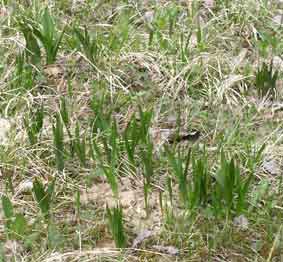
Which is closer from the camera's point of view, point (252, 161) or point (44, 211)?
point (44, 211)

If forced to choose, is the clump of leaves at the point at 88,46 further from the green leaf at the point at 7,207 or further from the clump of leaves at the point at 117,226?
the clump of leaves at the point at 117,226

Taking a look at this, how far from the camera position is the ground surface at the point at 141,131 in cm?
250

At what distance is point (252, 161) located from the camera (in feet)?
9.14

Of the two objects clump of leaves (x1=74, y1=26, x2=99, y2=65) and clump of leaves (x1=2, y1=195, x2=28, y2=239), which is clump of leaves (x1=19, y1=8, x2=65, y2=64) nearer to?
clump of leaves (x1=74, y1=26, x2=99, y2=65)

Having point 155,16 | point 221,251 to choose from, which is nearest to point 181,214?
point 221,251

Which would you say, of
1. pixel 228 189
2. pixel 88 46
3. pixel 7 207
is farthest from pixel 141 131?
pixel 88 46

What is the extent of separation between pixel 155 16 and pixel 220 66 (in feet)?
1.93

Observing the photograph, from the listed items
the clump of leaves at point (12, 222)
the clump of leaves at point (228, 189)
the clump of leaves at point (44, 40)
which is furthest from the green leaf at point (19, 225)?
the clump of leaves at point (44, 40)

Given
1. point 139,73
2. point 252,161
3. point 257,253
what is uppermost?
point 139,73

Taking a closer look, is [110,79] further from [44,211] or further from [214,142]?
[44,211]

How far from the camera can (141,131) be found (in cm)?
283

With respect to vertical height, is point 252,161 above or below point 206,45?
below

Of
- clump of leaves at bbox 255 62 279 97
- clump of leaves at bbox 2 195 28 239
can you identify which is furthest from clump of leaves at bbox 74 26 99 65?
clump of leaves at bbox 2 195 28 239

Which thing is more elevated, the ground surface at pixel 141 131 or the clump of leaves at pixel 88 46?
the clump of leaves at pixel 88 46
